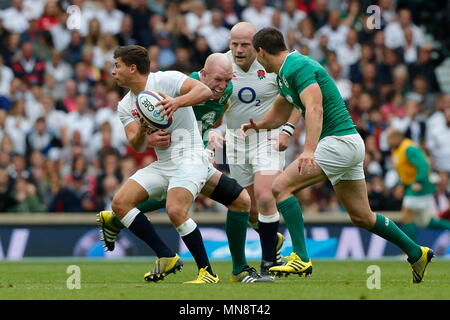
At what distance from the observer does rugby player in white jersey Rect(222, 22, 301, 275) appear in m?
10.9

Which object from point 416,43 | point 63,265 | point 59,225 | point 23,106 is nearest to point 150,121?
point 63,265

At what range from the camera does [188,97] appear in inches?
360

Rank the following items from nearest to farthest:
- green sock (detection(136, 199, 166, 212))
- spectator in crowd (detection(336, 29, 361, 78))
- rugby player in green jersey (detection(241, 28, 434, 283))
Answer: rugby player in green jersey (detection(241, 28, 434, 283)) → green sock (detection(136, 199, 166, 212)) → spectator in crowd (detection(336, 29, 361, 78))

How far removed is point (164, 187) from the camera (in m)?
9.64

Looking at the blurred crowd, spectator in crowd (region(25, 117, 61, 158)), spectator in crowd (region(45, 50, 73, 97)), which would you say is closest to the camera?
the blurred crowd

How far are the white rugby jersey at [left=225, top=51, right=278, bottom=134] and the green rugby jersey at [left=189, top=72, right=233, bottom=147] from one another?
2.12 ft

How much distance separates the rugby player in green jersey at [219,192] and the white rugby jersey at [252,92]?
2.07ft

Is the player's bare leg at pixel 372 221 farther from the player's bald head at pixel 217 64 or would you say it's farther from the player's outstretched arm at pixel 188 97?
the player's bald head at pixel 217 64

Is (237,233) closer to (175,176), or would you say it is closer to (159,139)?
(175,176)

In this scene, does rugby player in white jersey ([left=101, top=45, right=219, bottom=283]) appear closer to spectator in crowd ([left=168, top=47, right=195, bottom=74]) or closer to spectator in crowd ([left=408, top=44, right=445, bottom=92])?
spectator in crowd ([left=168, top=47, right=195, bottom=74])

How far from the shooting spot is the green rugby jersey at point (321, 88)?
9.34m

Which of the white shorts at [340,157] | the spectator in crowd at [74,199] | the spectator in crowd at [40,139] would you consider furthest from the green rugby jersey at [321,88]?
the spectator in crowd at [40,139]

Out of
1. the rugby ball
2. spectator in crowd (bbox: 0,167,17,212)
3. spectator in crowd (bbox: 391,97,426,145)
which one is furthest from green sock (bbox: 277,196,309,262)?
spectator in crowd (bbox: 391,97,426,145)
